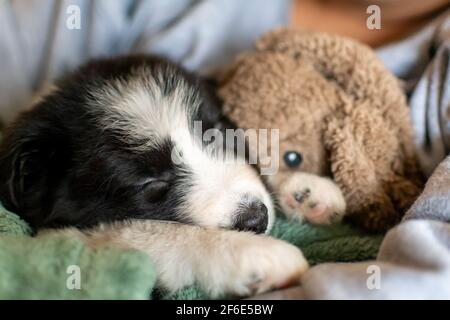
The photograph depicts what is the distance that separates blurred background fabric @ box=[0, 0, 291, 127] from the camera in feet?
8.21

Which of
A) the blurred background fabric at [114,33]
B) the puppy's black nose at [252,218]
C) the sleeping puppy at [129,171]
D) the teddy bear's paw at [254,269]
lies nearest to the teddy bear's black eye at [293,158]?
the sleeping puppy at [129,171]

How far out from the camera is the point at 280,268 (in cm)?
129

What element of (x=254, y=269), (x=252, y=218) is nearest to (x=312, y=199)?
(x=252, y=218)

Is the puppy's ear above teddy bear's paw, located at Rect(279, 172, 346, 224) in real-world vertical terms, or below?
above

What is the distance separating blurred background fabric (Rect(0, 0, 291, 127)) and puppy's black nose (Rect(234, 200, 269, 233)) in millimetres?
1032

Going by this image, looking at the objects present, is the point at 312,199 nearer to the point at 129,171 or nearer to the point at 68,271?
the point at 129,171

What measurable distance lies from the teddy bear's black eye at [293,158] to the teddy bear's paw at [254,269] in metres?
0.58

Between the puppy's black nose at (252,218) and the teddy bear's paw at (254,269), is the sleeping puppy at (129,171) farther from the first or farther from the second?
the teddy bear's paw at (254,269)

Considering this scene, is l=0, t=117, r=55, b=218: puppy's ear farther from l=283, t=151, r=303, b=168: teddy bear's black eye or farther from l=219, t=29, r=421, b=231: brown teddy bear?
l=283, t=151, r=303, b=168: teddy bear's black eye

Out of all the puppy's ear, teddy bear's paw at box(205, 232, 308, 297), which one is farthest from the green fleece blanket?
the puppy's ear
